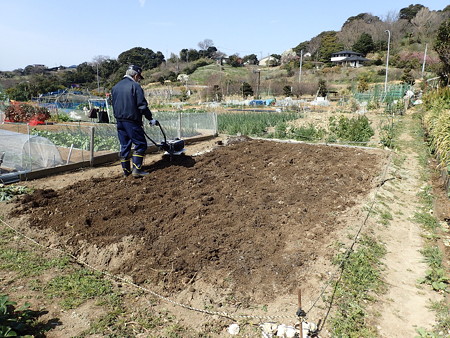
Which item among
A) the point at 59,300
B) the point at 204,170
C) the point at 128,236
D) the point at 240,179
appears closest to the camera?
the point at 59,300

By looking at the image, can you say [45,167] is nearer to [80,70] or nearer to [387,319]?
[387,319]

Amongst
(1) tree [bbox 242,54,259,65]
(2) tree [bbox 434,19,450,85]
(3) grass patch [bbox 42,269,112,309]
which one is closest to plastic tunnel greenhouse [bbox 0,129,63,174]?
(3) grass patch [bbox 42,269,112,309]

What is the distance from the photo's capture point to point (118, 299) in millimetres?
3062

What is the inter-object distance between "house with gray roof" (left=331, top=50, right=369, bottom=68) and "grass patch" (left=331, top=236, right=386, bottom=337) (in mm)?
54201

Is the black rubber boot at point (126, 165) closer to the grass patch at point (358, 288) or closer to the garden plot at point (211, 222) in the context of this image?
the garden plot at point (211, 222)

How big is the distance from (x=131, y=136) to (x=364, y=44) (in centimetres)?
6147

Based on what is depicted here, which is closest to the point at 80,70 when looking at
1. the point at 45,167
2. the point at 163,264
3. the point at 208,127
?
the point at 208,127

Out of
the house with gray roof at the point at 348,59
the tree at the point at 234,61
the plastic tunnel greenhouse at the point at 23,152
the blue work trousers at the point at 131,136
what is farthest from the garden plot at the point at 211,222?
the tree at the point at 234,61

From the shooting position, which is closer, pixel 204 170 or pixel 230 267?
pixel 230 267

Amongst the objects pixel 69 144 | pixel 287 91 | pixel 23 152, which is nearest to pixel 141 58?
pixel 287 91

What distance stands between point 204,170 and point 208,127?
5.27 metres

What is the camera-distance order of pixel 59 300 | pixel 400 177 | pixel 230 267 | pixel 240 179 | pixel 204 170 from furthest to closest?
1. pixel 400 177
2. pixel 204 170
3. pixel 240 179
4. pixel 230 267
5. pixel 59 300

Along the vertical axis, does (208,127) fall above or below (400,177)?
above

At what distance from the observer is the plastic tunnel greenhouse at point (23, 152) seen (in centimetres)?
614
